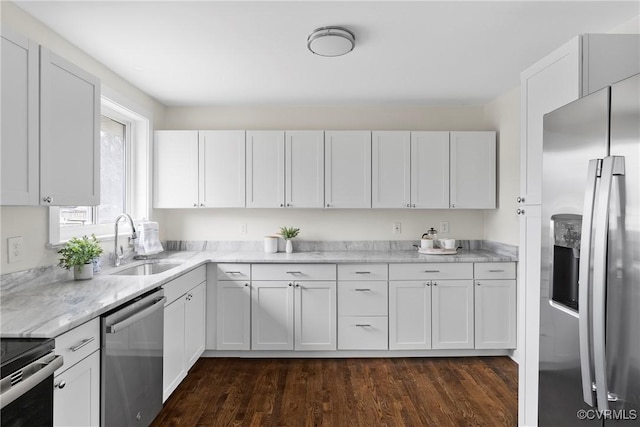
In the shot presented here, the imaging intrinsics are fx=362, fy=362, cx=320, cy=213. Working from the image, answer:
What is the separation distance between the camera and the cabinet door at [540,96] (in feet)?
5.44

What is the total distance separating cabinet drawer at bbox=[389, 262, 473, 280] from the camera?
10.8ft

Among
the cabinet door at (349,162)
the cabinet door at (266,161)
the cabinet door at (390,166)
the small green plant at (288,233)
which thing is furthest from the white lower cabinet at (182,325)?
the cabinet door at (390,166)

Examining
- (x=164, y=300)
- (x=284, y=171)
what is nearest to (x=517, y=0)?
(x=284, y=171)

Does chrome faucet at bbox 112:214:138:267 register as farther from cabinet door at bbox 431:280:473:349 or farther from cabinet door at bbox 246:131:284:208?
cabinet door at bbox 431:280:473:349

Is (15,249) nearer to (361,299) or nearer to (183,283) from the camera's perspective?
(183,283)

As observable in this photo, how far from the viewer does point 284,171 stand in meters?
3.56

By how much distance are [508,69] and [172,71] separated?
266 centimetres

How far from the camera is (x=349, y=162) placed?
140 inches

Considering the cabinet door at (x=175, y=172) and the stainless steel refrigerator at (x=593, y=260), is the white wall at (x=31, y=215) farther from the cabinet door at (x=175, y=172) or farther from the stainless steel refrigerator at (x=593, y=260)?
the stainless steel refrigerator at (x=593, y=260)

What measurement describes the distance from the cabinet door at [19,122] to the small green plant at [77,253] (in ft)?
2.06

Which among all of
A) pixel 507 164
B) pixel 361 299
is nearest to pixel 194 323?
pixel 361 299

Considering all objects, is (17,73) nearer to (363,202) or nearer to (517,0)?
(517,0)

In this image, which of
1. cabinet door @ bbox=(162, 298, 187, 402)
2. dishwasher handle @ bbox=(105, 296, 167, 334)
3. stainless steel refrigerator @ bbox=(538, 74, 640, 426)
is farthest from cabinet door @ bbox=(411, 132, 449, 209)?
dishwasher handle @ bbox=(105, 296, 167, 334)

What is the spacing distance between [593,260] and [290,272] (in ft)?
7.88
